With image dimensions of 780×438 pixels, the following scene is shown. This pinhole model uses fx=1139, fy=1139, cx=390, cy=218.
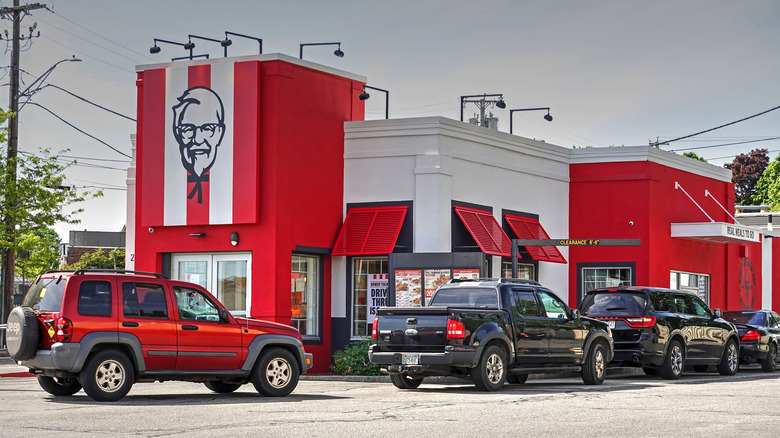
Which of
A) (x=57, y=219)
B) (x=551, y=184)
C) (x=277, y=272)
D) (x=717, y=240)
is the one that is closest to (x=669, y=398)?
(x=277, y=272)

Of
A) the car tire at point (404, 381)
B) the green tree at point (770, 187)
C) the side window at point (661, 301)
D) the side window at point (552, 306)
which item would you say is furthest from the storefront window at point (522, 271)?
the green tree at point (770, 187)

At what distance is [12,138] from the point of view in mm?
33969

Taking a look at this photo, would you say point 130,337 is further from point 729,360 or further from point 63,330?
point 729,360

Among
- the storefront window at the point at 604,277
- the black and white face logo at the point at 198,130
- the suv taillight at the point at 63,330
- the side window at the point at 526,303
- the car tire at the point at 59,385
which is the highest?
the black and white face logo at the point at 198,130

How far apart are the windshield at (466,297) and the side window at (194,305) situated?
13.5ft

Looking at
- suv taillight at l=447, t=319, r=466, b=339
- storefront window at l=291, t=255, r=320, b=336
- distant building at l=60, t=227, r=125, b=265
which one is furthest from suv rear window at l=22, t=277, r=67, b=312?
distant building at l=60, t=227, r=125, b=265

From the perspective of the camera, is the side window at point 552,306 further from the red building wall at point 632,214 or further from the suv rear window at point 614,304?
the red building wall at point 632,214

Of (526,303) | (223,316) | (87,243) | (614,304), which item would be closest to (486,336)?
(526,303)

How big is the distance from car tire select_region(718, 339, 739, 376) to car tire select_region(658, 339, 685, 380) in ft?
6.49

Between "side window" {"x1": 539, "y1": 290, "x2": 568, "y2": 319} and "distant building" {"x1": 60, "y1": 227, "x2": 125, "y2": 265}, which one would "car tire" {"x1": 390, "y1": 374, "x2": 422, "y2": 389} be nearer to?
"side window" {"x1": 539, "y1": 290, "x2": 568, "y2": 319}

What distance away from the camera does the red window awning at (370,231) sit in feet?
85.7

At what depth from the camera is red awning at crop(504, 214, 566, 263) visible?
28.8m

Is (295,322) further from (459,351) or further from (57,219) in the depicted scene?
(57,219)

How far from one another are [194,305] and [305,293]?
9864mm
